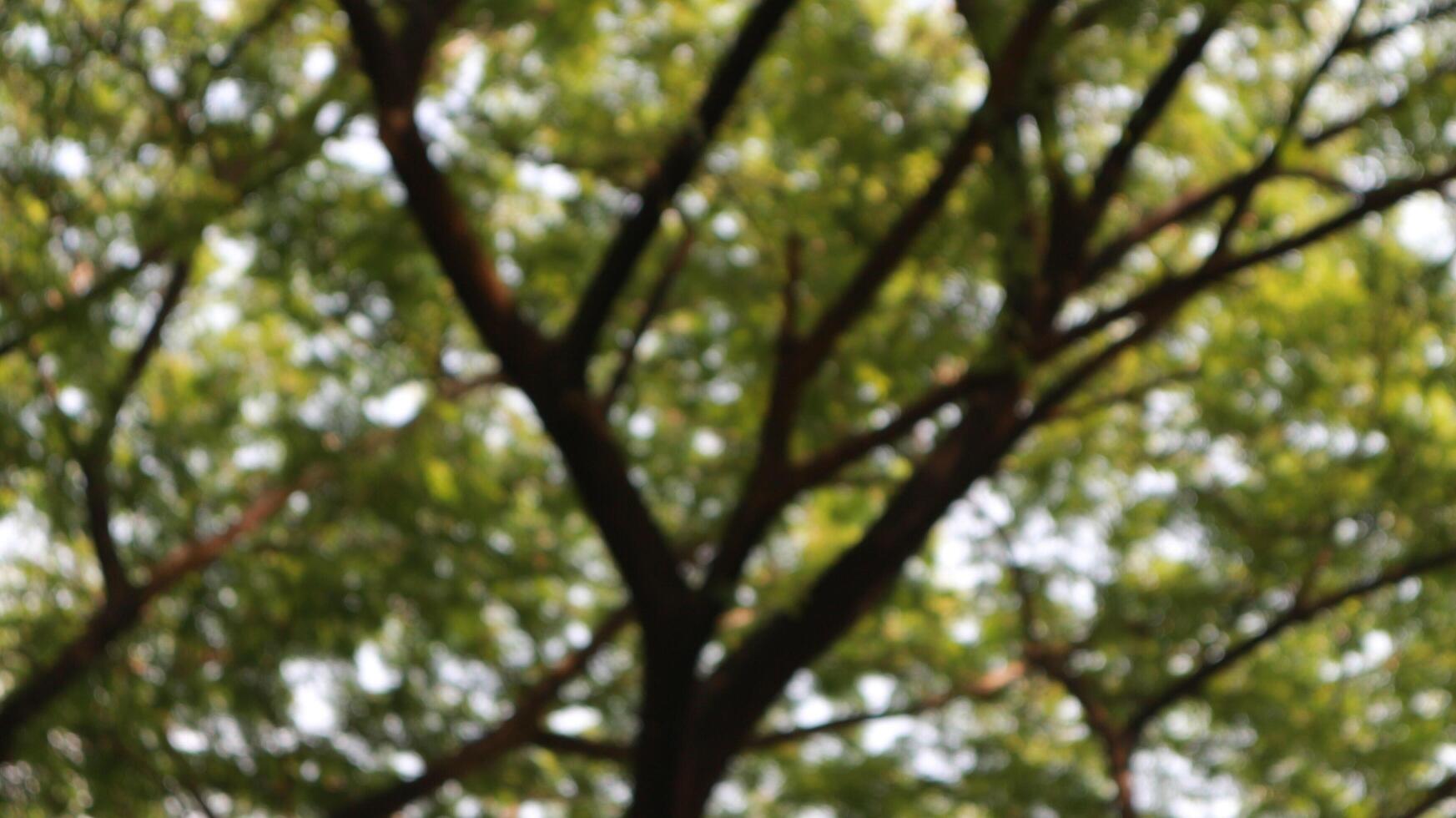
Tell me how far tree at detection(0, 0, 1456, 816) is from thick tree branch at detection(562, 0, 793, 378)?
0.02 m

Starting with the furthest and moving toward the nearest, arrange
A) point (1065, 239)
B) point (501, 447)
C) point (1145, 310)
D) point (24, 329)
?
point (501, 447) < point (1065, 239) < point (1145, 310) < point (24, 329)

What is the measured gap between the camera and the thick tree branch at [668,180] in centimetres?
516

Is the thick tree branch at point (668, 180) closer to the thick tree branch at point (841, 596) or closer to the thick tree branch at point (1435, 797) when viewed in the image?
Answer: the thick tree branch at point (841, 596)

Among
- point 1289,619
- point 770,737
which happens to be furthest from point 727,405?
point 1289,619

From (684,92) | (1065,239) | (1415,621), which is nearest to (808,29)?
(684,92)

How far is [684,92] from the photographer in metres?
6.57

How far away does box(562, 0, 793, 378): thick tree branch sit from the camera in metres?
5.16

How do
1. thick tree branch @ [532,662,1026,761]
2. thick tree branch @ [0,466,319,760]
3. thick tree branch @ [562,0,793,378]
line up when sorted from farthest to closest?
thick tree branch @ [532,662,1026,761]
thick tree branch @ [0,466,319,760]
thick tree branch @ [562,0,793,378]

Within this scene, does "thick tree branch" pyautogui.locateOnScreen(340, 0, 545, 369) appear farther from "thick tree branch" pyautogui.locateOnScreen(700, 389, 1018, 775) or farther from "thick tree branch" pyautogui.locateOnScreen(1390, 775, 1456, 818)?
"thick tree branch" pyautogui.locateOnScreen(1390, 775, 1456, 818)

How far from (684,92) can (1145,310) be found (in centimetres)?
225

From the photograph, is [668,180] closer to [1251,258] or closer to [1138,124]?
[1138,124]

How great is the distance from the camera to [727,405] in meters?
7.92

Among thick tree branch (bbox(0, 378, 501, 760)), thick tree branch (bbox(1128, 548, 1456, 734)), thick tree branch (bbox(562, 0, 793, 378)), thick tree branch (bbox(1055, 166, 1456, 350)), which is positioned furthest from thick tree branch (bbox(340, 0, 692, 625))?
thick tree branch (bbox(1128, 548, 1456, 734))

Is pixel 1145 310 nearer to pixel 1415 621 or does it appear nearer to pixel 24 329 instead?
pixel 1415 621
